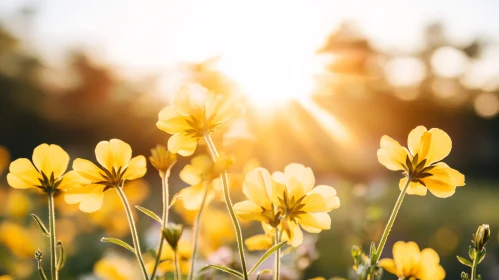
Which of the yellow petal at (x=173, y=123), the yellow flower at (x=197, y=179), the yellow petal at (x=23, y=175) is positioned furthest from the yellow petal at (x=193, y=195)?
the yellow petal at (x=23, y=175)

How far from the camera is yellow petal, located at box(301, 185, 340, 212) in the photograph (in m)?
0.91

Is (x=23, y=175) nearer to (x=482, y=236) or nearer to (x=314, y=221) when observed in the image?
(x=314, y=221)

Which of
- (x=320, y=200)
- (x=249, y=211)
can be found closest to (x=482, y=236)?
(x=320, y=200)

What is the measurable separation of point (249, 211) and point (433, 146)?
0.31 meters

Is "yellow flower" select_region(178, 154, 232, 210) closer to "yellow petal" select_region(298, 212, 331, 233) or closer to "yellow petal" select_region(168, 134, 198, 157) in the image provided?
"yellow petal" select_region(168, 134, 198, 157)

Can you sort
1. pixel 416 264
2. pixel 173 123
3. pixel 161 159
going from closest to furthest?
pixel 161 159 → pixel 173 123 → pixel 416 264

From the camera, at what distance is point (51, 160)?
92 centimetres

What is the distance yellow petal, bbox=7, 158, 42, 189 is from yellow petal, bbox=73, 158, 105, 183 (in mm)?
76

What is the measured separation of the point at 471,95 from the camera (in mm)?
24484

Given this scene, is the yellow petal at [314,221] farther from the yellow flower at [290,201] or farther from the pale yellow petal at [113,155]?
the pale yellow petal at [113,155]

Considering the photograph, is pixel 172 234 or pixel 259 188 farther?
pixel 259 188

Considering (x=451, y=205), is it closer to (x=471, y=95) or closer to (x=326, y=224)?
(x=326, y=224)

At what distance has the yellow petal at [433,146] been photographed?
92cm

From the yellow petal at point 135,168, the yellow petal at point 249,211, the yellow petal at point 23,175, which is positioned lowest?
the yellow petal at point 249,211
